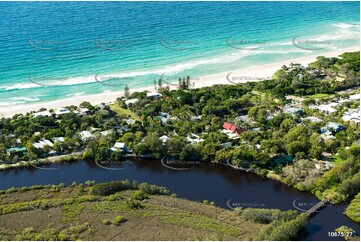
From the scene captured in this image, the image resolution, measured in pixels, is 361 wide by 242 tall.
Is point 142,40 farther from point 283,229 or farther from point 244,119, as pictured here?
point 283,229

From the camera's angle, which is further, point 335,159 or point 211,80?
point 211,80

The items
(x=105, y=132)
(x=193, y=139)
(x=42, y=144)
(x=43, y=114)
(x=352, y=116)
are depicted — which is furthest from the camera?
(x=43, y=114)

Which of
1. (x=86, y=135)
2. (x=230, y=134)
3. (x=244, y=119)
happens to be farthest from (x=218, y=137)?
(x=86, y=135)

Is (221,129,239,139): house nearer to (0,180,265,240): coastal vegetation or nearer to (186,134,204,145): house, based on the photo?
(186,134,204,145): house

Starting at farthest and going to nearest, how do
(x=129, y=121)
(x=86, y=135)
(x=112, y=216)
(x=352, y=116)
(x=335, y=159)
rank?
(x=129, y=121) < (x=352, y=116) < (x=86, y=135) < (x=335, y=159) < (x=112, y=216)

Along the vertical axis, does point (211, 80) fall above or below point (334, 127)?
above

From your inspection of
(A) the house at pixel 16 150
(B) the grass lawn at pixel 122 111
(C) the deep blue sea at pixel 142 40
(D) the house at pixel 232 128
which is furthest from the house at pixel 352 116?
(A) the house at pixel 16 150

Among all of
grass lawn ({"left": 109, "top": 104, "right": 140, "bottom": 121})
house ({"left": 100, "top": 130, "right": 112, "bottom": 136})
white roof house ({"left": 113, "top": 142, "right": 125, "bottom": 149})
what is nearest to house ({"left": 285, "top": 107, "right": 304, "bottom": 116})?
grass lawn ({"left": 109, "top": 104, "right": 140, "bottom": 121})

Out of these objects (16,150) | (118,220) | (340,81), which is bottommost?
(340,81)
